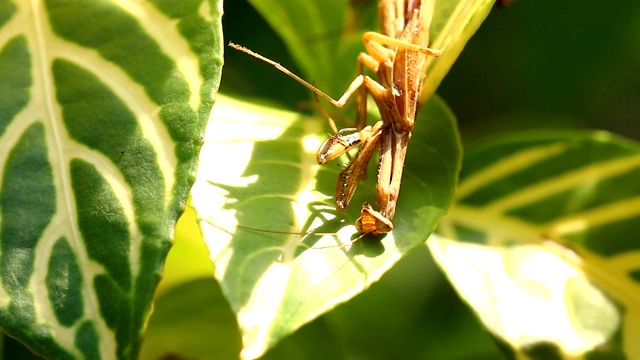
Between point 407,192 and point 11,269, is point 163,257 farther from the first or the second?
point 407,192

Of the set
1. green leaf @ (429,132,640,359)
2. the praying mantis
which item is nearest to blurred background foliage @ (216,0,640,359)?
green leaf @ (429,132,640,359)

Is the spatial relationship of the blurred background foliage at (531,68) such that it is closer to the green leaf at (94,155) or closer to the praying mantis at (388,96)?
the praying mantis at (388,96)

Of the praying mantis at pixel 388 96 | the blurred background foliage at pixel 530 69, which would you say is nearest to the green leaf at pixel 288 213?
the praying mantis at pixel 388 96

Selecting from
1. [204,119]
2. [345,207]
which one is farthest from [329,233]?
[204,119]

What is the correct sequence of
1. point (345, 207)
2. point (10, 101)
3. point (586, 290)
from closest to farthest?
point (10, 101) < point (345, 207) < point (586, 290)

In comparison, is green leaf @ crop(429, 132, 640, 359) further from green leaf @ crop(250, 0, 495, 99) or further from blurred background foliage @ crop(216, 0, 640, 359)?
blurred background foliage @ crop(216, 0, 640, 359)

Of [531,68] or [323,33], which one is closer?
[323,33]

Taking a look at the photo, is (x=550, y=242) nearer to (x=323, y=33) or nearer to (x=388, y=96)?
(x=388, y=96)

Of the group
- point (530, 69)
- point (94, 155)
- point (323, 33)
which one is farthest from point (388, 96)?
point (530, 69)
